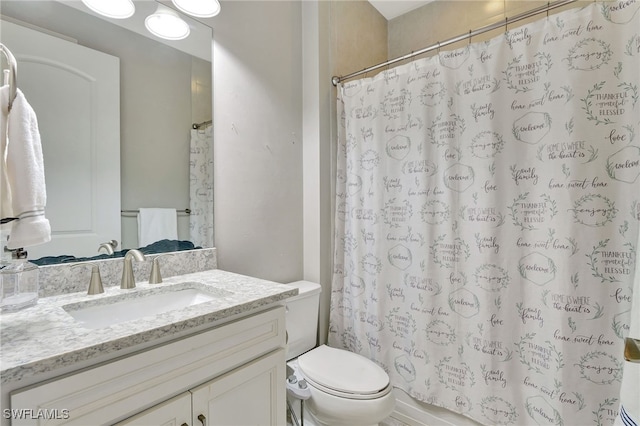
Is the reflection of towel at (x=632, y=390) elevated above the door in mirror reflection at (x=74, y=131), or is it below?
below

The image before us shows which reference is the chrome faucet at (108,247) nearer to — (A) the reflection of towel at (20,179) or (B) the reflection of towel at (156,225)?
(B) the reflection of towel at (156,225)

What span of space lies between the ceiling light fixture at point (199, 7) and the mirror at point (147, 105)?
0.13 feet

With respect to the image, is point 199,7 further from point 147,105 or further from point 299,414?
point 299,414

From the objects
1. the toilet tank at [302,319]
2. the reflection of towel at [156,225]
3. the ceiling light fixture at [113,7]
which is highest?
the ceiling light fixture at [113,7]

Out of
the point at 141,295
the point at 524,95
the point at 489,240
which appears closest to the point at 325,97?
the point at 524,95

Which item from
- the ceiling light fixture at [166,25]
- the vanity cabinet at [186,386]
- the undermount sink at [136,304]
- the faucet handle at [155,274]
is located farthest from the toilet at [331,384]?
the ceiling light fixture at [166,25]

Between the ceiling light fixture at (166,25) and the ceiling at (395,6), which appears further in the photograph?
the ceiling at (395,6)

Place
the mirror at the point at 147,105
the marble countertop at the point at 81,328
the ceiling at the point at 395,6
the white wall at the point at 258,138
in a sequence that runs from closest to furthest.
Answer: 1. the marble countertop at the point at 81,328
2. the mirror at the point at 147,105
3. the white wall at the point at 258,138
4. the ceiling at the point at 395,6

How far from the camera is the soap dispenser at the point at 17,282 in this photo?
85cm

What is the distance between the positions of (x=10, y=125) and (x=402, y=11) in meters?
2.39

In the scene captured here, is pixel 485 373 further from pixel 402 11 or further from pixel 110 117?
pixel 402 11

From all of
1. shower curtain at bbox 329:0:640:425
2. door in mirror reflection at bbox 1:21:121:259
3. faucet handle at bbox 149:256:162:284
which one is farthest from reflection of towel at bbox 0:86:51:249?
shower curtain at bbox 329:0:640:425

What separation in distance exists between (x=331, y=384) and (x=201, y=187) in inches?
41.0

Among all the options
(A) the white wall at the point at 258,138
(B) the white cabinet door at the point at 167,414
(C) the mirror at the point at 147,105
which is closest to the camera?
(B) the white cabinet door at the point at 167,414
